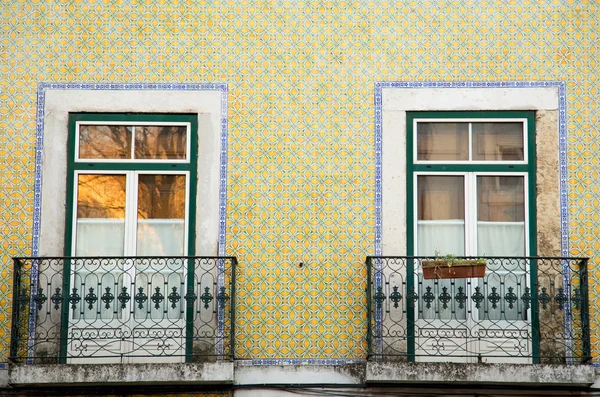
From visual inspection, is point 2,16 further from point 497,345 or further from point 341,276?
point 497,345

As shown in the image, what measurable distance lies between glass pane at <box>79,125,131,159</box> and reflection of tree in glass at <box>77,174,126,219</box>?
0.21m

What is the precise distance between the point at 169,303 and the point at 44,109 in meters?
2.15

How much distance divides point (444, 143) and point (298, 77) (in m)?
1.50

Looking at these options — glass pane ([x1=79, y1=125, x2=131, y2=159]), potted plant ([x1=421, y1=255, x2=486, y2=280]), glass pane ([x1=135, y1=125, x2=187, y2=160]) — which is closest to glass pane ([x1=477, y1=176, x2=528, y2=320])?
potted plant ([x1=421, y1=255, x2=486, y2=280])

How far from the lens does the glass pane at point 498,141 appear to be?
32.1ft

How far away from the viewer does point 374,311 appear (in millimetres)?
9445

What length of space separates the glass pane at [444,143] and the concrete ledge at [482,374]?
1.98m

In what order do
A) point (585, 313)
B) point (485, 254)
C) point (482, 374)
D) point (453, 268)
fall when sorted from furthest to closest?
1. point (485, 254)
2. point (585, 313)
3. point (453, 268)
4. point (482, 374)

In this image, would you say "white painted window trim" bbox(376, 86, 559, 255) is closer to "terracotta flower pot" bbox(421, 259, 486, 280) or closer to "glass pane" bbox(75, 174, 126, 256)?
"terracotta flower pot" bbox(421, 259, 486, 280)

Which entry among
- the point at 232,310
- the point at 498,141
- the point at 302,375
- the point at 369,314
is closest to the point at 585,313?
the point at 498,141

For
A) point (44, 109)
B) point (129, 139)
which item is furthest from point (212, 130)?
point (44, 109)

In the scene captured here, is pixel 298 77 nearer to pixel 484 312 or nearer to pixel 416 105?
pixel 416 105

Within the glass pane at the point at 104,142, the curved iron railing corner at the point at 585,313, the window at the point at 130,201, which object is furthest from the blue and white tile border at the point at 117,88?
the curved iron railing corner at the point at 585,313

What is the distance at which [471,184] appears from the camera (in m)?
9.77
